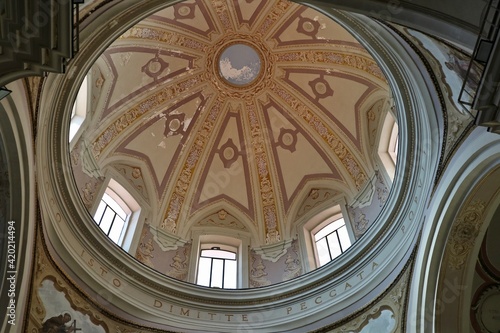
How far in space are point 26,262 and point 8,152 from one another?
87.3 inches

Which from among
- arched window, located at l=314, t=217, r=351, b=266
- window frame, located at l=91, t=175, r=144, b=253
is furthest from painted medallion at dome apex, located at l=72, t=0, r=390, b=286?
arched window, located at l=314, t=217, r=351, b=266

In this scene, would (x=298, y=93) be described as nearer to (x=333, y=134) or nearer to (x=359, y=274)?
(x=333, y=134)

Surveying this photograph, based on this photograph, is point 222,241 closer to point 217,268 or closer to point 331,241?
point 217,268

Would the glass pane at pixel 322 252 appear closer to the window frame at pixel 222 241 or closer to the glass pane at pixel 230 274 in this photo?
the window frame at pixel 222 241

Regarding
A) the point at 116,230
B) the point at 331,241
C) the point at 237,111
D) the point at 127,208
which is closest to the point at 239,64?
the point at 237,111

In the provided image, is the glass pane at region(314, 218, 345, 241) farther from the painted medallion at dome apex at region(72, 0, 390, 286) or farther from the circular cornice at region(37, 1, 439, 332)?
the circular cornice at region(37, 1, 439, 332)

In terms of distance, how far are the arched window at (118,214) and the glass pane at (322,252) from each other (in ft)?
16.9

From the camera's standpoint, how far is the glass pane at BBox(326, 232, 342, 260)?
13422mm

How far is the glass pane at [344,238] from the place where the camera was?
13.4 meters

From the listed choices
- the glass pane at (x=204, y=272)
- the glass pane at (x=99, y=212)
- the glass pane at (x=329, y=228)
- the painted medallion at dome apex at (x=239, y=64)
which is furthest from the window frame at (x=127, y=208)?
the painted medallion at dome apex at (x=239, y=64)

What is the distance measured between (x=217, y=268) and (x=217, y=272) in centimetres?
19

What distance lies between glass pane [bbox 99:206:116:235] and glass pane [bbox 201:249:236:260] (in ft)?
9.32

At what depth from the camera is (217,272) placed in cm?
1395

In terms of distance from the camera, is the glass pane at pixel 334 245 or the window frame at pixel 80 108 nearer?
the window frame at pixel 80 108
